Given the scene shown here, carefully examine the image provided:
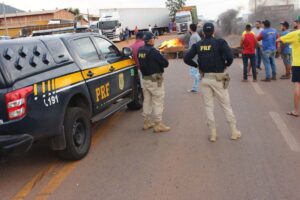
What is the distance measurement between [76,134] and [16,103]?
1.40 m

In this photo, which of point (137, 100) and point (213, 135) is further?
point (137, 100)

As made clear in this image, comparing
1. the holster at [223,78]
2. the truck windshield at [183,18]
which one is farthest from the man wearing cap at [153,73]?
the truck windshield at [183,18]

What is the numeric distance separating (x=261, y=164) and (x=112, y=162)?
1.97 metres

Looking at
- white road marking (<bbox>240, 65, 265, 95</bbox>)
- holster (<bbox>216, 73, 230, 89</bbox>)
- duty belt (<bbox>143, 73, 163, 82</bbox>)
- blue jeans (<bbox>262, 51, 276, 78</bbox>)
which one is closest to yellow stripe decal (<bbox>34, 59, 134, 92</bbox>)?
duty belt (<bbox>143, 73, 163, 82</bbox>)

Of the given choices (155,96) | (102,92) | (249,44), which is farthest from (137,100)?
(249,44)

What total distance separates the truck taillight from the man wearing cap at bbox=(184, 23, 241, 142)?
2.77 metres

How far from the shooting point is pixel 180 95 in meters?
10.4

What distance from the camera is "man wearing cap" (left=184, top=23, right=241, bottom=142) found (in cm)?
598

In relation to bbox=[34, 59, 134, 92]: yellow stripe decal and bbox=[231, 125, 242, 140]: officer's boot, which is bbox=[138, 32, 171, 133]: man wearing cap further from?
bbox=[231, 125, 242, 140]: officer's boot

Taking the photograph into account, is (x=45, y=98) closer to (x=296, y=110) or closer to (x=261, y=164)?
(x=261, y=164)

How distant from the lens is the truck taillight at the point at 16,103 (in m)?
4.37

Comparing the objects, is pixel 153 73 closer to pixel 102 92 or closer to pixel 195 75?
pixel 102 92

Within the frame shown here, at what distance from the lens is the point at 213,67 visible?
6.05 metres

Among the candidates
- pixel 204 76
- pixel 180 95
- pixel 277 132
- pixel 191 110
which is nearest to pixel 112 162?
pixel 204 76
